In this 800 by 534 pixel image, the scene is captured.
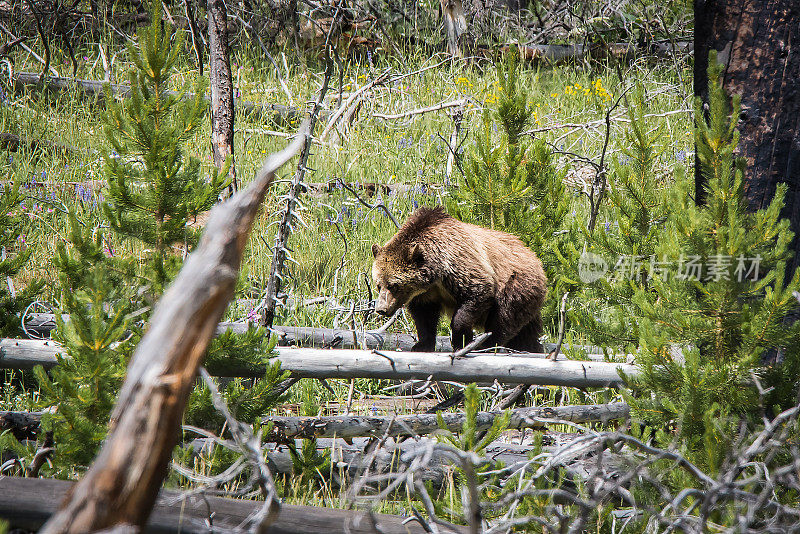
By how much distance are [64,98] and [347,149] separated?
4249mm

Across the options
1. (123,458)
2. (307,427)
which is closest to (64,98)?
(307,427)

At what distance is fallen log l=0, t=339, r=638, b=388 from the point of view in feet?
13.5

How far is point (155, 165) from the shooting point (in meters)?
3.60

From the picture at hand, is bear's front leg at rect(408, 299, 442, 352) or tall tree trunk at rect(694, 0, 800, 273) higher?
tall tree trunk at rect(694, 0, 800, 273)

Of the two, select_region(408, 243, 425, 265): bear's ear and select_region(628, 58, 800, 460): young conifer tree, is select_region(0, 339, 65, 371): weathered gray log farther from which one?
select_region(628, 58, 800, 460): young conifer tree

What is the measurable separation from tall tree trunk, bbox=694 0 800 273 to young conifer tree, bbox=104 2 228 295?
2849 mm

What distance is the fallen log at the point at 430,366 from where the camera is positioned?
→ 411 cm

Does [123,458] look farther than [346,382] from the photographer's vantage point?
No

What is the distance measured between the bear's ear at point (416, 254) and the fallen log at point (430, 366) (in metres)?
1.11

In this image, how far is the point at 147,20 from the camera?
12.2 m

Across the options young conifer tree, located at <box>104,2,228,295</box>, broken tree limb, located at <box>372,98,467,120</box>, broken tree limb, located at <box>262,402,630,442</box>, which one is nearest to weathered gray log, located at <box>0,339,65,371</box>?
young conifer tree, located at <box>104,2,228,295</box>

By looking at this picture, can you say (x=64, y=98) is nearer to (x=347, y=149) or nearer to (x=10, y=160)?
(x=10, y=160)

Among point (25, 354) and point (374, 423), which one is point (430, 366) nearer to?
point (374, 423)

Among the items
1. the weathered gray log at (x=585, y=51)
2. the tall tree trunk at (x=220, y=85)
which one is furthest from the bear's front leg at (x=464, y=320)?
the weathered gray log at (x=585, y=51)
